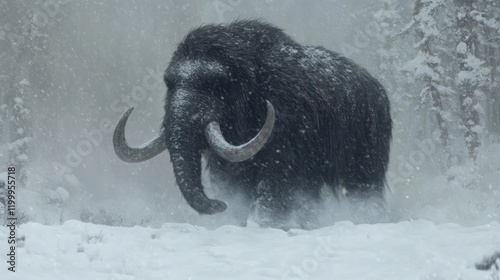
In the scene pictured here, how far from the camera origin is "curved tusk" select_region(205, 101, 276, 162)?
7145 mm

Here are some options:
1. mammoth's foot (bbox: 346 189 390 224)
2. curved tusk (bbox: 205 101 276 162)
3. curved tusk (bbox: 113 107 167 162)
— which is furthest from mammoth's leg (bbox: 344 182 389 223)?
curved tusk (bbox: 113 107 167 162)

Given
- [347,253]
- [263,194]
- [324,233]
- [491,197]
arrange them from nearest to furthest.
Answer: [347,253], [324,233], [263,194], [491,197]

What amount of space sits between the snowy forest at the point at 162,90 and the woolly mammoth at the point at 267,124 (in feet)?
18.5

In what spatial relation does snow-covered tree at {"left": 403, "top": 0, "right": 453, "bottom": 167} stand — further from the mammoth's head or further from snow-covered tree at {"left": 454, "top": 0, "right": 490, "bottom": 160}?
the mammoth's head

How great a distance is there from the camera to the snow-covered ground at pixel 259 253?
4785 millimetres

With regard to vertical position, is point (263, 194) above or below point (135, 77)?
below

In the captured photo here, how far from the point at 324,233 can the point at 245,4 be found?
25418 millimetres

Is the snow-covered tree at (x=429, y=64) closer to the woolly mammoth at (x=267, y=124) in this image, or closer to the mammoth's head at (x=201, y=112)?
the woolly mammoth at (x=267, y=124)

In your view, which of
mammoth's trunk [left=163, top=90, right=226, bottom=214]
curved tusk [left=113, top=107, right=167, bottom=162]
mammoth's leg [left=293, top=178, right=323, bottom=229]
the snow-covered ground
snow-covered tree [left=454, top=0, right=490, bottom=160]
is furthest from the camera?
snow-covered tree [left=454, top=0, right=490, bottom=160]

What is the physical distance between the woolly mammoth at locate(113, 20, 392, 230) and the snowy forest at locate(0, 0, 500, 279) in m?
5.64

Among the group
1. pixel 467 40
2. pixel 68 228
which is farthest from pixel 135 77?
pixel 68 228

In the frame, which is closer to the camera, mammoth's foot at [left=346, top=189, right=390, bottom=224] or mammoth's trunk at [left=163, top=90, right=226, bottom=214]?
Answer: mammoth's trunk at [left=163, top=90, right=226, bottom=214]

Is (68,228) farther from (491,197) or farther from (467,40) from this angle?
(467,40)

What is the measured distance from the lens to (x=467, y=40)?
17.2m
